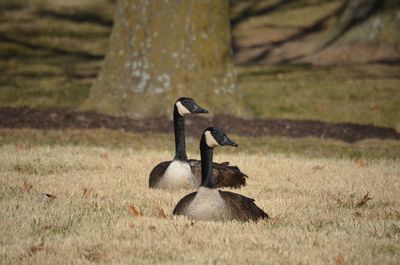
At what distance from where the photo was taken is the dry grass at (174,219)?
602cm

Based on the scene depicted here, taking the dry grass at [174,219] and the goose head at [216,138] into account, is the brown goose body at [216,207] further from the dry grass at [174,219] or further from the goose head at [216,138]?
the goose head at [216,138]

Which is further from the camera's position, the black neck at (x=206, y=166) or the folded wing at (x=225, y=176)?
the folded wing at (x=225, y=176)

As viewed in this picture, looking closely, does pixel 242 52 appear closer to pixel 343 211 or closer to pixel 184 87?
pixel 184 87

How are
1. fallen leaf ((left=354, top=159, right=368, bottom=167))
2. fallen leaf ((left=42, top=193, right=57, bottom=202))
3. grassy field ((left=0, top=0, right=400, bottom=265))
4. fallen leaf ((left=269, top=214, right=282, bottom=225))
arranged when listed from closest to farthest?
grassy field ((left=0, top=0, right=400, bottom=265)) → fallen leaf ((left=269, top=214, right=282, bottom=225)) → fallen leaf ((left=42, top=193, right=57, bottom=202)) → fallen leaf ((left=354, top=159, right=368, bottom=167))

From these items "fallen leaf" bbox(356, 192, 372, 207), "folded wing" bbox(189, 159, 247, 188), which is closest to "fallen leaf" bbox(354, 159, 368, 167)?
"folded wing" bbox(189, 159, 247, 188)

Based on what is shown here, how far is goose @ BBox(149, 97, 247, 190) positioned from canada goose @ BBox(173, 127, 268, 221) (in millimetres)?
1560

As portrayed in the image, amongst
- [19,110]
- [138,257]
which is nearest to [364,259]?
[138,257]

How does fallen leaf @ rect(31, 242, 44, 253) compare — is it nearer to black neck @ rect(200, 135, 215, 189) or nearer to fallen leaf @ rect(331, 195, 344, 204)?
black neck @ rect(200, 135, 215, 189)

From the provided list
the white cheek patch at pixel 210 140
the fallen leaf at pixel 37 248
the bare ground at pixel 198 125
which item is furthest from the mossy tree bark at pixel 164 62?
the fallen leaf at pixel 37 248

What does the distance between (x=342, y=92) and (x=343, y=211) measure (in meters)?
11.6

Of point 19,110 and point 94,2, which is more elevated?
point 94,2

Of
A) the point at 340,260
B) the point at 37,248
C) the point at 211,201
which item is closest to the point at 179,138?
the point at 211,201

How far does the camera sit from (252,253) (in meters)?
6.05

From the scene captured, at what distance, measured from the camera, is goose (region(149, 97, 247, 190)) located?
898 centimetres
